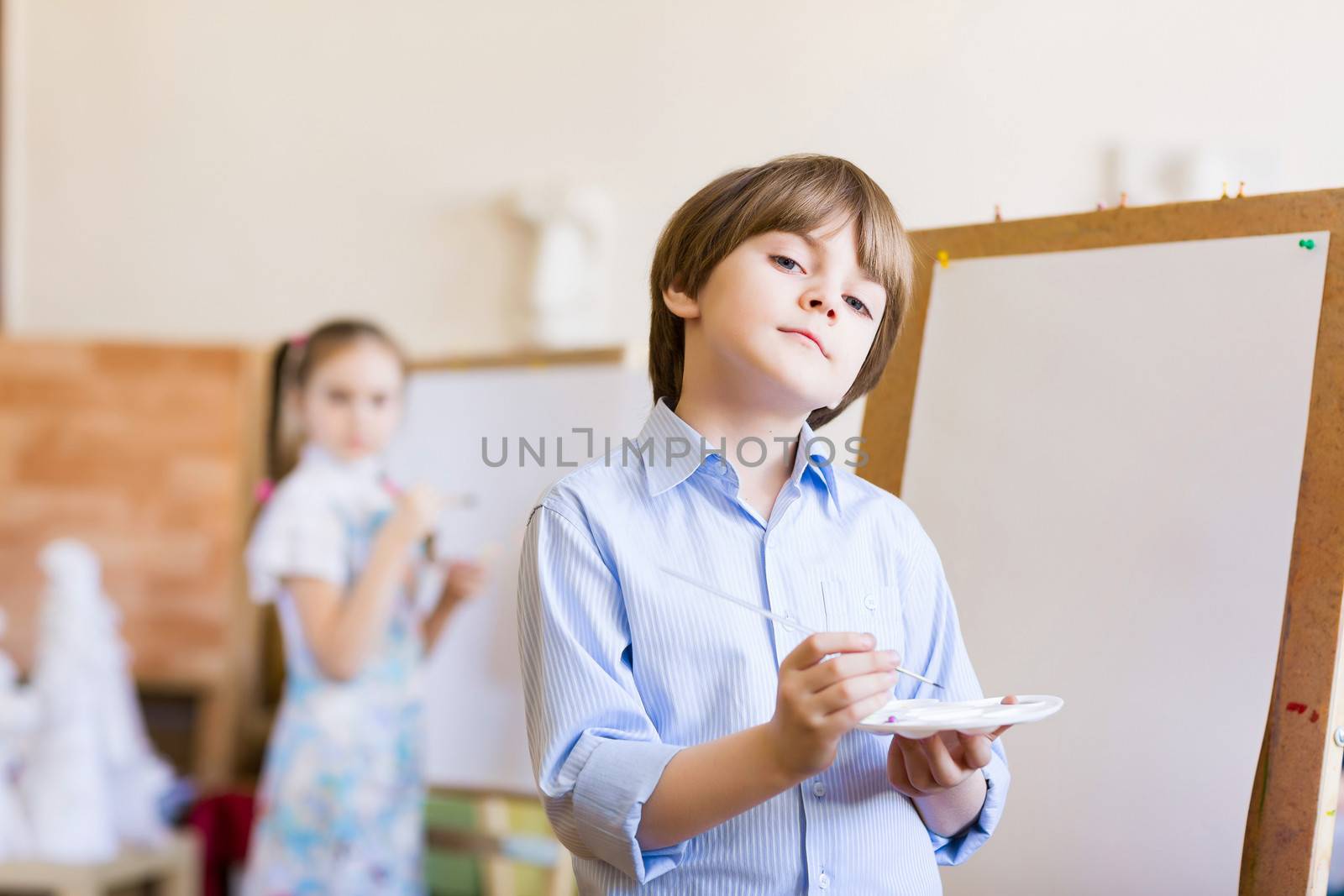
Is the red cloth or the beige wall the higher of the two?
the beige wall

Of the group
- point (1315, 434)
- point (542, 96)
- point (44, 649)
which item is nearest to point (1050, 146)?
point (1315, 434)

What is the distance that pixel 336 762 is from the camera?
5.94ft

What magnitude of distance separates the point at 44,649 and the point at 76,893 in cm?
39

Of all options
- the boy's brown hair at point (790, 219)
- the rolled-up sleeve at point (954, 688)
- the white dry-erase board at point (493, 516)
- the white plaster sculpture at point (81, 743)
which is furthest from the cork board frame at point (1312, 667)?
the white plaster sculpture at point (81, 743)

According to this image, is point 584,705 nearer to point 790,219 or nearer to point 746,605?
point 746,605

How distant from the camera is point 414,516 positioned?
6.13 ft

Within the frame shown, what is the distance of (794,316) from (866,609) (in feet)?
0.62

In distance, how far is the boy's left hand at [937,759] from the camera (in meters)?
0.71

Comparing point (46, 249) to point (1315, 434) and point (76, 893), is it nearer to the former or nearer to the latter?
point (76, 893)

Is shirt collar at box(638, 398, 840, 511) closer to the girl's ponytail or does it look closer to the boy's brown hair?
the boy's brown hair

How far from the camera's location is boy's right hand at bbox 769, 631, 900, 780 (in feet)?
2.01

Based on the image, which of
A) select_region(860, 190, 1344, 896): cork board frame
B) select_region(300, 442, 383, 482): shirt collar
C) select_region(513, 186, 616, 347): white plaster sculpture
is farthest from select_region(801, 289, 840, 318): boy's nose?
select_region(513, 186, 616, 347): white plaster sculpture

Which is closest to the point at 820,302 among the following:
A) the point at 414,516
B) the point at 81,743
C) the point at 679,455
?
the point at 679,455

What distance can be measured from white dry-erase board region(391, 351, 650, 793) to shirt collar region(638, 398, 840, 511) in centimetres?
98
